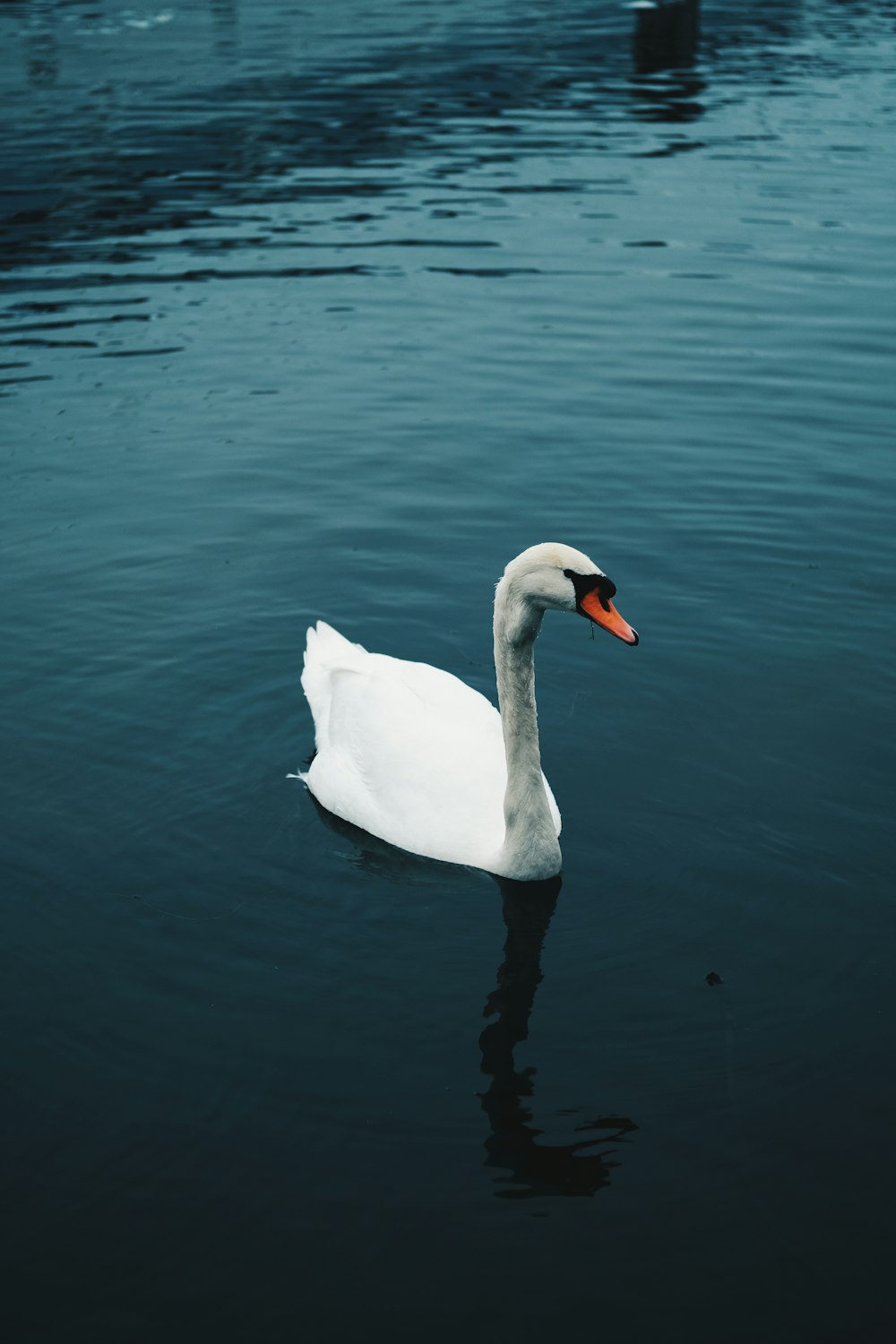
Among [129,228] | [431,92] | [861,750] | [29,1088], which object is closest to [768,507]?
[861,750]

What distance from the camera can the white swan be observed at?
27.3 ft

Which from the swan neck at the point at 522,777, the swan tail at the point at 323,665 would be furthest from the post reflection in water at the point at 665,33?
the swan neck at the point at 522,777

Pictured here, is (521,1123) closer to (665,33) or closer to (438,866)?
(438,866)

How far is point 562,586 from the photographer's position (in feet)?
26.8

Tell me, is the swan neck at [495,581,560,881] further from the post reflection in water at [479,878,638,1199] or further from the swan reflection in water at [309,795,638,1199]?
the post reflection in water at [479,878,638,1199]

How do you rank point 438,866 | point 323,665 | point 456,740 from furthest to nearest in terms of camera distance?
1. point 323,665
2. point 456,740
3. point 438,866

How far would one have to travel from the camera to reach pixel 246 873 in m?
8.99

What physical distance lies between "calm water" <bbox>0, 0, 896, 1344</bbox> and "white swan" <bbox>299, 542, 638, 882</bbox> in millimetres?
286

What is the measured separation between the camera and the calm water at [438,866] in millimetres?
6312

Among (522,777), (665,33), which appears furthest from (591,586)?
(665,33)

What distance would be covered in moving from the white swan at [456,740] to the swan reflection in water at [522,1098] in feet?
0.88

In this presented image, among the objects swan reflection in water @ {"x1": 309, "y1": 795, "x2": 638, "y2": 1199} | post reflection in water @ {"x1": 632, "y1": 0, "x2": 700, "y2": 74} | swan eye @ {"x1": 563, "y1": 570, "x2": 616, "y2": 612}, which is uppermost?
post reflection in water @ {"x1": 632, "y1": 0, "x2": 700, "y2": 74}

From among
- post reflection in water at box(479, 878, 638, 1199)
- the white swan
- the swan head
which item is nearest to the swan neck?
the white swan

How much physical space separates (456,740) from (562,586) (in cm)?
185
